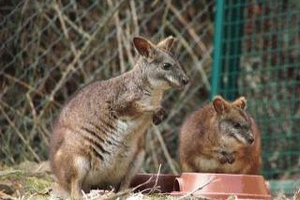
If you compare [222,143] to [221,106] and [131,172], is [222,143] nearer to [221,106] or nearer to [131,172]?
[221,106]

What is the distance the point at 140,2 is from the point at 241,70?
53.3 inches

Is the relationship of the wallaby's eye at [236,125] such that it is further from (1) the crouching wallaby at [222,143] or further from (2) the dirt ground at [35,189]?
(2) the dirt ground at [35,189]

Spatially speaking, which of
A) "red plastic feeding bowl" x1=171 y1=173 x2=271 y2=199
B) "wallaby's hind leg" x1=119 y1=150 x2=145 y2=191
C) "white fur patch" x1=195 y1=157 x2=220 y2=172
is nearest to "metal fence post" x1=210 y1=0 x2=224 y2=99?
"white fur patch" x1=195 y1=157 x2=220 y2=172

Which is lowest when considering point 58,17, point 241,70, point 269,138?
point 269,138

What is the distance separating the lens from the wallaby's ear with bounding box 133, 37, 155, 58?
6.49 m

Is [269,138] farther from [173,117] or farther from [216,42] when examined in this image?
[173,117]

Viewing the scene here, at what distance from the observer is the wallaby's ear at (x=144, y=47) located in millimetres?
6492

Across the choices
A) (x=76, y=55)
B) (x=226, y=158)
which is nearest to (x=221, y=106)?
(x=226, y=158)

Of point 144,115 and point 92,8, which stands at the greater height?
point 92,8

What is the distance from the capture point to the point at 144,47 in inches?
257

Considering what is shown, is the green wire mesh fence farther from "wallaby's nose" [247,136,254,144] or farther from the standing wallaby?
the standing wallaby

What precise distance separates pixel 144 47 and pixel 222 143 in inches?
34.4

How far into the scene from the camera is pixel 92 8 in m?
10.2

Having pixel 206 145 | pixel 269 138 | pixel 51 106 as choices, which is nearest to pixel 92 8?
pixel 51 106
